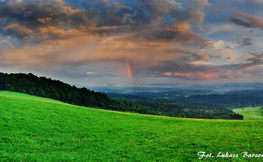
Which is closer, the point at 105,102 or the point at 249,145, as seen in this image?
the point at 249,145

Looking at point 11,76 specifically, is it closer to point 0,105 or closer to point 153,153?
point 0,105

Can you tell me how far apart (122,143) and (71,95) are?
8648 cm

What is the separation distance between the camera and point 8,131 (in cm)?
1205

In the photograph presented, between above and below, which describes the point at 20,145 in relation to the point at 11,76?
below

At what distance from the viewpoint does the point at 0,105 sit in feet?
57.2

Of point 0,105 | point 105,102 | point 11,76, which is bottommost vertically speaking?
point 105,102

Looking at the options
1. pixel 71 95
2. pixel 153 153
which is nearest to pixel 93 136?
pixel 153 153

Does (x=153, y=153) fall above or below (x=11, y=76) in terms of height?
below

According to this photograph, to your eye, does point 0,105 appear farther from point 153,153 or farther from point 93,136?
point 153,153

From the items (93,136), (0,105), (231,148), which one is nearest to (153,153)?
(231,148)

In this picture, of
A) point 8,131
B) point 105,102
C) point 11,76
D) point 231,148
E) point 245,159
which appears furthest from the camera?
point 105,102

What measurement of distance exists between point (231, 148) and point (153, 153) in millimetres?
5478

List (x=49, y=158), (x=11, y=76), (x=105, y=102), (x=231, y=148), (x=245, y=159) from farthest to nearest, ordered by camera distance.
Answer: (x=105, y=102), (x=11, y=76), (x=231, y=148), (x=49, y=158), (x=245, y=159)

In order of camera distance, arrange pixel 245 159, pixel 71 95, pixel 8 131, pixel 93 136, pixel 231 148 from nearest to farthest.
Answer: pixel 245 159, pixel 231 148, pixel 8 131, pixel 93 136, pixel 71 95
